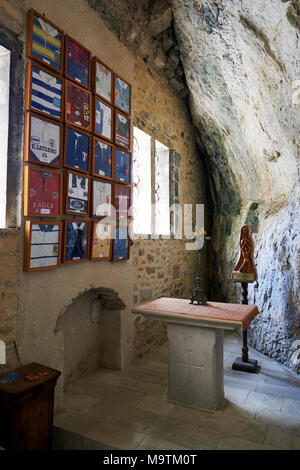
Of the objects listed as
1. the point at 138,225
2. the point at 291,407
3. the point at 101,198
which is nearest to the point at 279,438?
the point at 291,407

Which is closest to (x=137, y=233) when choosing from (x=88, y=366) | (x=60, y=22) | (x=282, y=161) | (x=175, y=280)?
(x=175, y=280)

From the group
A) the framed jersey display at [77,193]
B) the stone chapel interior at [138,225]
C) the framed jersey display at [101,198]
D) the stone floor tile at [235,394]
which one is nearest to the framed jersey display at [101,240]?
the stone chapel interior at [138,225]

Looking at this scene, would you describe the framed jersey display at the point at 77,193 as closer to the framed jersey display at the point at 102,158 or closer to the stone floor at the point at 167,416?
the framed jersey display at the point at 102,158

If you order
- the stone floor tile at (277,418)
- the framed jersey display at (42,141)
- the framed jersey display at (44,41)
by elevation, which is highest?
the framed jersey display at (44,41)

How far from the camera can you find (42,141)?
9.03ft

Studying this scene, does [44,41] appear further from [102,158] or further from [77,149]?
[102,158]

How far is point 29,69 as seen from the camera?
2637 mm

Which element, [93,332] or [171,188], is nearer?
[93,332]

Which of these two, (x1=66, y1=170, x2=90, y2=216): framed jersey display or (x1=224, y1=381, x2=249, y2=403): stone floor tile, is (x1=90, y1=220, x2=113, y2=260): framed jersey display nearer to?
(x1=66, y1=170, x2=90, y2=216): framed jersey display

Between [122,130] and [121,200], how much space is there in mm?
920

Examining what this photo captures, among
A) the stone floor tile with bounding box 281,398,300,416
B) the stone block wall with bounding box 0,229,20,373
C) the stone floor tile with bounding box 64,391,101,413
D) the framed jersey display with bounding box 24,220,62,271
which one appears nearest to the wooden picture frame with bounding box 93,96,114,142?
the framed jersey display with bounding box 24,220,62,271

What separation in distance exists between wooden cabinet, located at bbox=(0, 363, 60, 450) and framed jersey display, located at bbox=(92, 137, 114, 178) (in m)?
2.16

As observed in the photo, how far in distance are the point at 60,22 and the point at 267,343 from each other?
4.70 m

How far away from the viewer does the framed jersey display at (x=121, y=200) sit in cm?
379
